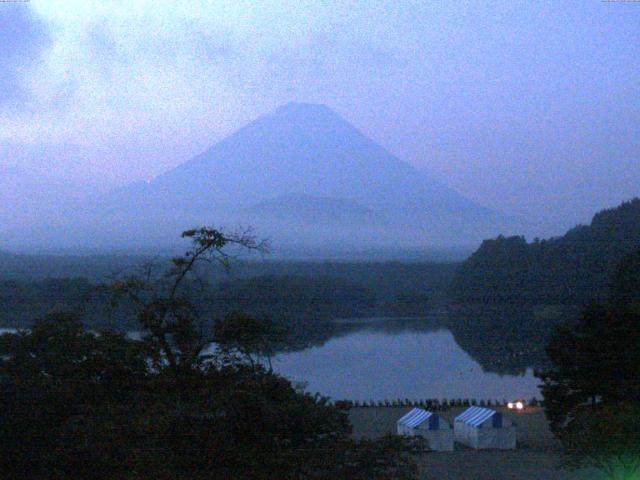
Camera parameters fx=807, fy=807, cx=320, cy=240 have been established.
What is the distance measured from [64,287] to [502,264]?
19.4 m

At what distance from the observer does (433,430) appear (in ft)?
30.6

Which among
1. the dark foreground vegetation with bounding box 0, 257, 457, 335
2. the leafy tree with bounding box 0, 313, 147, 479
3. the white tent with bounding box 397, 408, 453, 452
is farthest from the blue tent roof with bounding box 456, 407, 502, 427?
the leafy tree with bounding box 0, 313, 147, 479

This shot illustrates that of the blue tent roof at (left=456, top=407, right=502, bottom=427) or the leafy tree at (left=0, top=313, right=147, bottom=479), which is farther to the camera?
the blue tent roof at (left=456, top=407, right=502, bottom=427)

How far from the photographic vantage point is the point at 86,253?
2081 cm

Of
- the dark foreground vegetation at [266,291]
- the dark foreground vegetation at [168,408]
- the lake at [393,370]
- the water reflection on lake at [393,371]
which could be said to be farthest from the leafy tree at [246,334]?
the water reflection on lake at [393,371]

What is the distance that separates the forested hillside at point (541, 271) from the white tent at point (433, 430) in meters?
14.2

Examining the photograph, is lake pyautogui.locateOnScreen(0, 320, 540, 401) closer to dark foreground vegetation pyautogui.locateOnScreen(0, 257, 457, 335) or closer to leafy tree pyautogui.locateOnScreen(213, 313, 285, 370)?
dark foreground vegetation pyautogui.locateOnScreen(0, 257, 457, 335)

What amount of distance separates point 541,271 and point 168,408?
901 inches

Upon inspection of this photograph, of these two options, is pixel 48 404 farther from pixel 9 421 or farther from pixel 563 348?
pixel 563 348

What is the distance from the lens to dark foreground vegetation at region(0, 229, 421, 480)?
13.8 ft

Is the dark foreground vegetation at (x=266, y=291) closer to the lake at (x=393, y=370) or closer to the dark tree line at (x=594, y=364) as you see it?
the lake at (x=393, y=370)

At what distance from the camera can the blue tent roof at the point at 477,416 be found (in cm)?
945

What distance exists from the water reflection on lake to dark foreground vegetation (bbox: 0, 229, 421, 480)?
6.13 m

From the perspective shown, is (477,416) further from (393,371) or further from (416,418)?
(393,371)
